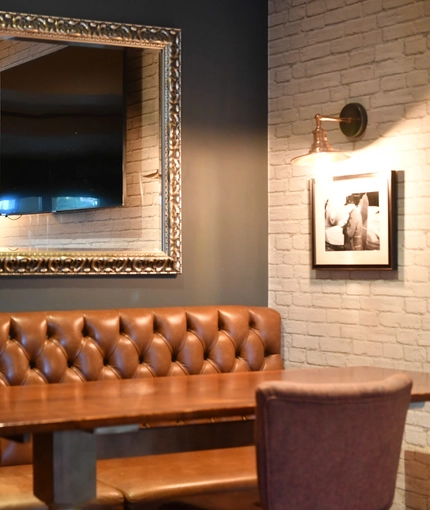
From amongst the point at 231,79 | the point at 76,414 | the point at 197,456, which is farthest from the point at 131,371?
the point at 231,79

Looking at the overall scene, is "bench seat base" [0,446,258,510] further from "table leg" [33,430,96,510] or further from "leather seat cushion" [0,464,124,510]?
"table leg" [33,430,96,510]

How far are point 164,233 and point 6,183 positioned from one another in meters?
0.85

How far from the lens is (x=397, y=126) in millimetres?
4105

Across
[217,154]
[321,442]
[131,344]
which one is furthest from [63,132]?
[321,442]

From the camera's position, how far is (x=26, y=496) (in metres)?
2.92

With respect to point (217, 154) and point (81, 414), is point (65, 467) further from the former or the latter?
point (217, 154)

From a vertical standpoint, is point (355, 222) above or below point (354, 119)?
below

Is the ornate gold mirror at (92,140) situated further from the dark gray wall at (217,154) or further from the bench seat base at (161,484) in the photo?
the bench seat base at (161,484)

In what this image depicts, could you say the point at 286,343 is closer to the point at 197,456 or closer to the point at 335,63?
the point at 197,456

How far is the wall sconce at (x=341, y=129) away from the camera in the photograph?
405 centimetres

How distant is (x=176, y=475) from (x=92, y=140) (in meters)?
1.84

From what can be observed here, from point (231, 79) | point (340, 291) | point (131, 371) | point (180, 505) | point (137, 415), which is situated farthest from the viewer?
point (231, 79)

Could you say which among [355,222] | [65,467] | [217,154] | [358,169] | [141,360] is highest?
[217,154]

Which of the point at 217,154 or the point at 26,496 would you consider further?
the point at 217,154
